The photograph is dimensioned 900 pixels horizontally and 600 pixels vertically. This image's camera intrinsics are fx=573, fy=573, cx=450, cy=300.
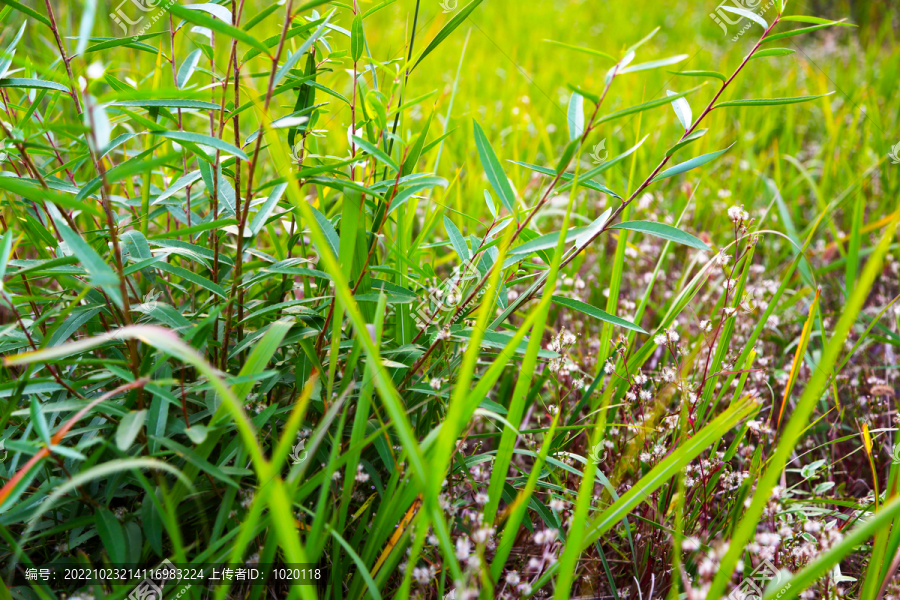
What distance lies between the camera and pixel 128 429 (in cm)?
74

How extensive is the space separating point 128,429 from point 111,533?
0.66ft

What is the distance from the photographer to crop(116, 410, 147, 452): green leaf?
2.27 feet

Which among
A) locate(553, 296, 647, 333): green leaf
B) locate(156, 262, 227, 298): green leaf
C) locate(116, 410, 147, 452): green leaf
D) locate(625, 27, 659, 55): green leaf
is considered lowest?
locate(116, 410, 147, 452): green leaf

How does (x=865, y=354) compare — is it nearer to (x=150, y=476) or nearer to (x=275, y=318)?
(x=275, y=318)

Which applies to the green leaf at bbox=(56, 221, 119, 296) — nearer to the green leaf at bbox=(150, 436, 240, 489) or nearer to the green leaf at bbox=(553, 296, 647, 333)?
the green leaf at bbox=(150, 436, 240, 489)

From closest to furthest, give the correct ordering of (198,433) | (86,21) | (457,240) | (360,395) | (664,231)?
(86,21), (198,433), (360,395), (664,231), (457,240)

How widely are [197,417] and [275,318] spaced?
25 centimetres

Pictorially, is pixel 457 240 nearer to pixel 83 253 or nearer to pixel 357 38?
pixel 357 38


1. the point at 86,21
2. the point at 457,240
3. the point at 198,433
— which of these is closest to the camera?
the point at 86,21

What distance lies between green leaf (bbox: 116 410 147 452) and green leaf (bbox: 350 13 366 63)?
0.67 meters

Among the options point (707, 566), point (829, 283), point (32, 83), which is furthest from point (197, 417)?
point (829, 283)

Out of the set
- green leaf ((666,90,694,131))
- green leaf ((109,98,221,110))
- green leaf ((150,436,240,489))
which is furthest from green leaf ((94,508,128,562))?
green leaf ((666,90,694,131))

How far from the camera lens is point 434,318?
1063 millimetres

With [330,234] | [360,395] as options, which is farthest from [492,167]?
[360,395]
